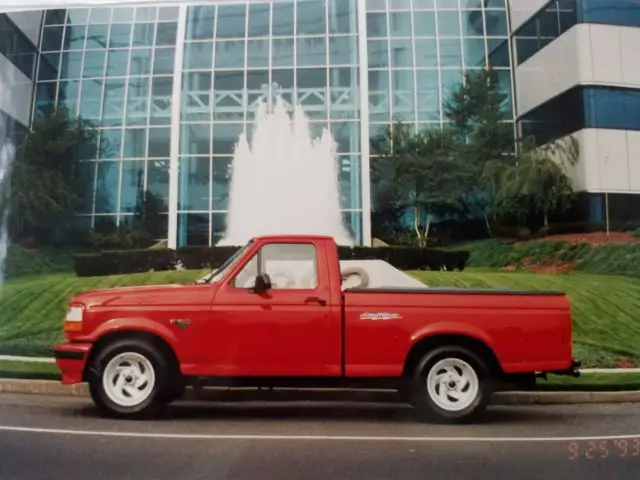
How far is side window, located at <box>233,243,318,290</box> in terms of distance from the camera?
3.00 meters

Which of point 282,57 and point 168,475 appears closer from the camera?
point 168,475

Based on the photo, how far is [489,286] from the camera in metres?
3.12

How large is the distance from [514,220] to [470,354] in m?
0.71

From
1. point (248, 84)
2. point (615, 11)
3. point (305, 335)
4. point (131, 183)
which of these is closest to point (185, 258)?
point (131, 183)

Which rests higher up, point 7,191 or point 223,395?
point 7,191

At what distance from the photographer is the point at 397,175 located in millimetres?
3141

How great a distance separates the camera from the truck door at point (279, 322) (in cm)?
299

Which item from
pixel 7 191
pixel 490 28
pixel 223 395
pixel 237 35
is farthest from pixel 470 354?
pixel 7 191

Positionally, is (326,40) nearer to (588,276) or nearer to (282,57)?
(282,57)

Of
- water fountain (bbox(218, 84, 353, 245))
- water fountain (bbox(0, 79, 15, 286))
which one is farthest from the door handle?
water fountain (bbox(0, 79, 15, 286))

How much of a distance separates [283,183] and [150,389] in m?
1.21

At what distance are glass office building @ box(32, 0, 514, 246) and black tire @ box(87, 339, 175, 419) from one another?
592 millimetres
